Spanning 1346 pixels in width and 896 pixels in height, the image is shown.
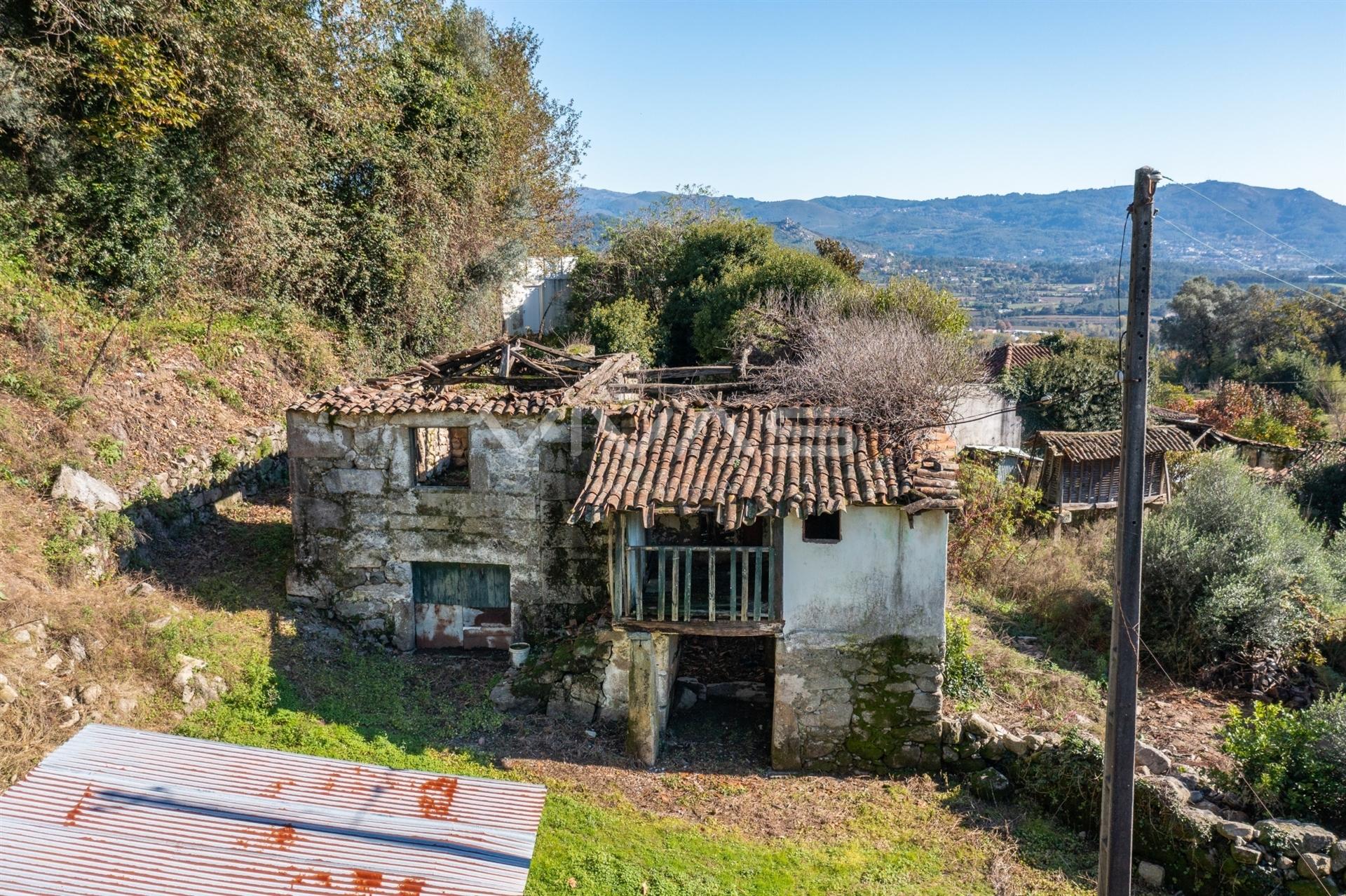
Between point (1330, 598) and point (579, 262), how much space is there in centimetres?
2673

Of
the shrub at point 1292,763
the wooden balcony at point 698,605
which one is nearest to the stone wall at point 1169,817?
the shrub at point 1292,763

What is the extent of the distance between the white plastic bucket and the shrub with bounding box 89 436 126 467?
739 cm

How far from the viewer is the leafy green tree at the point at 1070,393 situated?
1116 inches

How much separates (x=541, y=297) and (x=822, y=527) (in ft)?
84.0

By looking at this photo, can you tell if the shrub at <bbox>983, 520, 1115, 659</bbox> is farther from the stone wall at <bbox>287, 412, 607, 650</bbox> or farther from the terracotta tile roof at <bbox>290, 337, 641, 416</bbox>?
the terracotta tile roof at <bbox>290, 337, 641, 416</bbox>

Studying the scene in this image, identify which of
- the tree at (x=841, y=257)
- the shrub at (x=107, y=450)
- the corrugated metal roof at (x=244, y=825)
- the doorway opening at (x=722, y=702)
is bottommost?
the doorway opening at (x=722, y=702)

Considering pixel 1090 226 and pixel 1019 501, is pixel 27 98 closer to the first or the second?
pixel 1019 501

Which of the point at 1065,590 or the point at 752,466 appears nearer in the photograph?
the point at 752,466

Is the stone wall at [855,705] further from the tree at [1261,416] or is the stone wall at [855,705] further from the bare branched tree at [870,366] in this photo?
the tree at [1261,416]

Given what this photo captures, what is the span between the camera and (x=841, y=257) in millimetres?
29969

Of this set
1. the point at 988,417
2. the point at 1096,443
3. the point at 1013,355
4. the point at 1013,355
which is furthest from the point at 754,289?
the point at 1013,355

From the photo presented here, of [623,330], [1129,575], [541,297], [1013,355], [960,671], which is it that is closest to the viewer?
[1129,575]

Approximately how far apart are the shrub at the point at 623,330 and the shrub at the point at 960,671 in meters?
16.2

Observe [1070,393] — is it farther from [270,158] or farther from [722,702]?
[270,158]
